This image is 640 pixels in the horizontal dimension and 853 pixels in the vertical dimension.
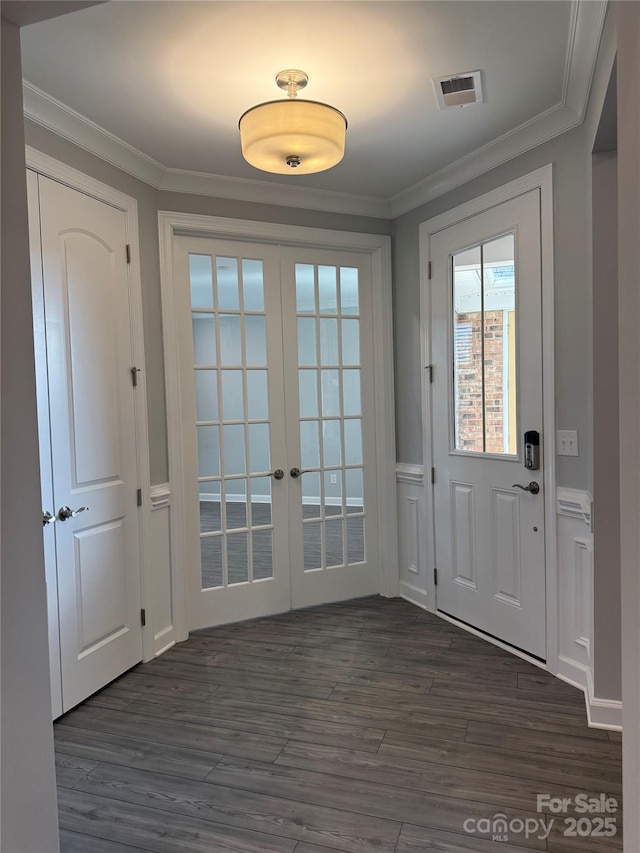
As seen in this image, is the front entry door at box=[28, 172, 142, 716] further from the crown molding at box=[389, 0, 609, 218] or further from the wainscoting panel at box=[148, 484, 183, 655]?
the crown molding at box=[389, 0, 609, 218]

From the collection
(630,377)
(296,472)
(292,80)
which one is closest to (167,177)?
(292,80)

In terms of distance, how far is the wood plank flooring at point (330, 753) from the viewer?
1800 mm

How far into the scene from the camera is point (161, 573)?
318 centimetres

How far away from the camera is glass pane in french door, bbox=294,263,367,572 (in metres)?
3.71

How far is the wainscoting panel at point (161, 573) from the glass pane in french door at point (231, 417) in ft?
0.83

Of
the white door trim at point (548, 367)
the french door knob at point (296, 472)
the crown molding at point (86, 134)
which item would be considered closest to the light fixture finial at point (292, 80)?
the crown molding at point (86, 134)

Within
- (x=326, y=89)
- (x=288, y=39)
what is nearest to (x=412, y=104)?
(x=326, y=89)

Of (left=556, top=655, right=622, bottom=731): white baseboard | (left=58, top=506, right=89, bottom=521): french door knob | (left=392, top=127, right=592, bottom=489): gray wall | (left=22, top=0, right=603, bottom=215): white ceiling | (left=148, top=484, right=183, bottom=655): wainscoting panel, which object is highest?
(left=22, top=0, right=603, bottom=215): white ceiling

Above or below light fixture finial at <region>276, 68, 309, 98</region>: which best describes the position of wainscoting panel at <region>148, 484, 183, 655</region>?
below

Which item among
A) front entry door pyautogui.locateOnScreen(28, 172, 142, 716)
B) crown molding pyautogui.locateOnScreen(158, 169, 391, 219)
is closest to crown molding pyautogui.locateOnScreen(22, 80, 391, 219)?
crown molding pyautogui.locateOnScreen(158, 169, 391, 219)

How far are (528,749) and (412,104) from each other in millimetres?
2661

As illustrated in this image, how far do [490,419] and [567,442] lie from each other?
1.76 ft

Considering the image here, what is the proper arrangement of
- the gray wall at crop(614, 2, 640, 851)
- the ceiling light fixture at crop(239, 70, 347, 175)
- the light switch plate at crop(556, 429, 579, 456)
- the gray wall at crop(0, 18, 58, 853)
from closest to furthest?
the gray wall at crop(614, 2, 640, 851) < the gray wall at crop(0, 18, 58, 853) < the ceiling light fixture at crop(239, 70, 347, 175) < the light switch plate at crop(556, 429, 579, 456)

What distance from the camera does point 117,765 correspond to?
2.16m
